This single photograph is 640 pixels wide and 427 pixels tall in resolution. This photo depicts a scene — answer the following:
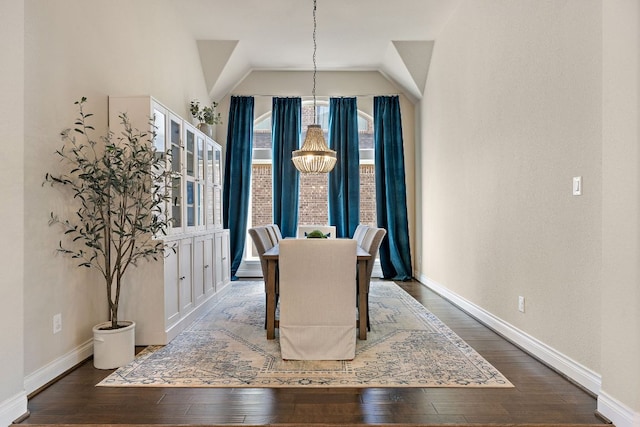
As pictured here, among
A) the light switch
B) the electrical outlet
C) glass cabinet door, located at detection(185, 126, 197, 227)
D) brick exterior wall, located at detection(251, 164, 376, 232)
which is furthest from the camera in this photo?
brick exterior wall, located at detection(251, 164, 376, 232)

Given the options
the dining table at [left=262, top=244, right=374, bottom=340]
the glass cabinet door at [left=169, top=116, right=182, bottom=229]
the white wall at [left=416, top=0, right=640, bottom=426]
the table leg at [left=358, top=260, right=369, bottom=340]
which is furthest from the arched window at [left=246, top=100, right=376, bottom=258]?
the table leg at [left=358, top=260, right=369, bottom=340]

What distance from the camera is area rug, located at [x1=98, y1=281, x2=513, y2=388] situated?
2449mm

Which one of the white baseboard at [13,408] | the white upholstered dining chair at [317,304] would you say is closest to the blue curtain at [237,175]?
the white upholstered dining chair at [317,304]

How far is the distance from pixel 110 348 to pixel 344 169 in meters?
4.45

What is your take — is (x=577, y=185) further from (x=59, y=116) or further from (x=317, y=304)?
(x=59, y=116)

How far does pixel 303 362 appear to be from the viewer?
279cm

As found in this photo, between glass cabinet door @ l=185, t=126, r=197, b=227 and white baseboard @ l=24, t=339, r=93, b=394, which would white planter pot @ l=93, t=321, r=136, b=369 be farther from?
glass cabinet door @ l=185, t=126, r=197, b=227

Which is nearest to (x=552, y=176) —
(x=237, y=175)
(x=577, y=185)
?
(x=577, y=185)

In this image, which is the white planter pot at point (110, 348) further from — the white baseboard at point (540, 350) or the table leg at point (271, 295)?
the white baseboard at point (540, 350)

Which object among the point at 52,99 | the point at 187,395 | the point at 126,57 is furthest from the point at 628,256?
the point at 126,57

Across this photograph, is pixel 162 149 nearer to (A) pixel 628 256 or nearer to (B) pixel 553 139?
(B) pixel 553 139

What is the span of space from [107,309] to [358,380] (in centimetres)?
205

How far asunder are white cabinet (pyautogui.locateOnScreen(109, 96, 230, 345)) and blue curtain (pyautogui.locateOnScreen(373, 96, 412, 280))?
2.59 meters

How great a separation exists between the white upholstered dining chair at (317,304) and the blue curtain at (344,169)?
3.62 metres
